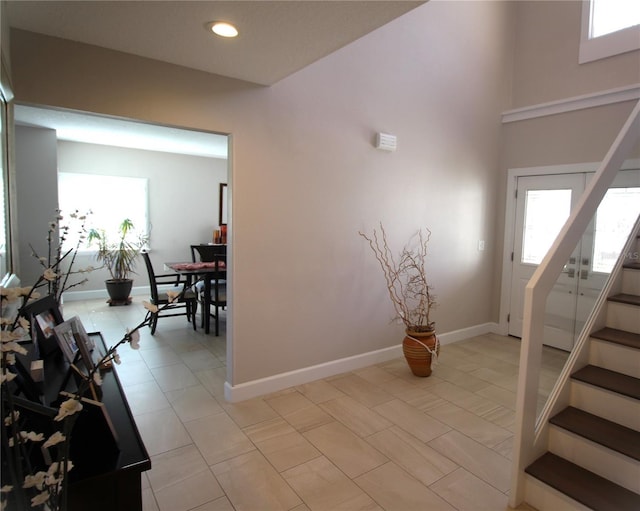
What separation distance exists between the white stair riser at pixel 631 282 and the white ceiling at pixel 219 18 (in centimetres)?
227

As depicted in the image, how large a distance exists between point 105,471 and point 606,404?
2.42 meters

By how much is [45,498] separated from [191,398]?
2436 millimetres

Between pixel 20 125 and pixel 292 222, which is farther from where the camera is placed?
pixel 20 125

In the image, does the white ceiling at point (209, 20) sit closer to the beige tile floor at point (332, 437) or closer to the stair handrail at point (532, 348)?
the stair handrail at point (532, 348)

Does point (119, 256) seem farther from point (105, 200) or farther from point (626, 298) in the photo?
point (626, 298)

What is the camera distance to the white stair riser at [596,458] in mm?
1804

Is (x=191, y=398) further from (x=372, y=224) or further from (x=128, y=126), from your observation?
(x=128, y=126)

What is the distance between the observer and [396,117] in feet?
12.1

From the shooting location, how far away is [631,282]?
2.58 metres

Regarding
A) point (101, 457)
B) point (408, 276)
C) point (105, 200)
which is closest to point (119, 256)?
point (105, 200)

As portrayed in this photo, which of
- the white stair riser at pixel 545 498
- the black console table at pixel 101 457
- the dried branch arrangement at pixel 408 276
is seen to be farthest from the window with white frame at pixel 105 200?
the white stair riser at pixel 545 498

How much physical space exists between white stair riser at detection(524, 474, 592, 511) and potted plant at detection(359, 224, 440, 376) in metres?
1.49

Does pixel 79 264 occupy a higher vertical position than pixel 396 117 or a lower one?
lower

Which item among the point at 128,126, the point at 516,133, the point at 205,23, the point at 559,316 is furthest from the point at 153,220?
the point at 559,316
